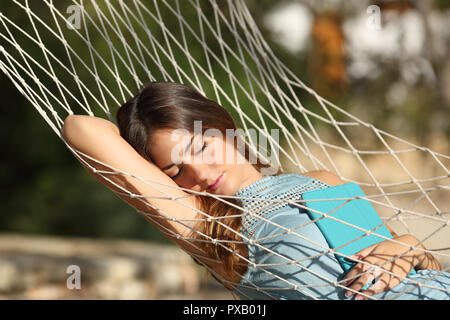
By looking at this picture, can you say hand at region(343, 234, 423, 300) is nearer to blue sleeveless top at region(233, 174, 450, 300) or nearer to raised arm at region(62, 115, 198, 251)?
blue sleeveless top at region(233, 174, 450, 300)

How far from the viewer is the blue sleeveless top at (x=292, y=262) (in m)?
1.08

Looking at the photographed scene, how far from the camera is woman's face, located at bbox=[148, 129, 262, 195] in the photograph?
3.89 feet

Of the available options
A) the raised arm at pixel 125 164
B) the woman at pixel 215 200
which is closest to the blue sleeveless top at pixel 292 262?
the woman at pixel 215 200

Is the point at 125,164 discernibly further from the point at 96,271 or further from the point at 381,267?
the point at 96,271

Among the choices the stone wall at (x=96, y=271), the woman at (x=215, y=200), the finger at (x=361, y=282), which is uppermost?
the stone wall at (x=96, y=271)

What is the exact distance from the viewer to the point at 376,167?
5098mm

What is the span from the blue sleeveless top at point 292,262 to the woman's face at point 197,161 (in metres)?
0.09

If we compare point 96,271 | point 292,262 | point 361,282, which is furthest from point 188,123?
point 96,271

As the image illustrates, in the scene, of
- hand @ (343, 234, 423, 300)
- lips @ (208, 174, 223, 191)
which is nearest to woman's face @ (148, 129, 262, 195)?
lips @ (208, 174, 223, 191)

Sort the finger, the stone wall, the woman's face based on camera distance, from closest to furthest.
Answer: the finger → the woman's face → the stone wall

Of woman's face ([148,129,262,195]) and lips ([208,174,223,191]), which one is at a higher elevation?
woman's face ([148,129,262,195])

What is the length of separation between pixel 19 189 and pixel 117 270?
3.48ft

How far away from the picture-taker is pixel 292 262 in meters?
1.06

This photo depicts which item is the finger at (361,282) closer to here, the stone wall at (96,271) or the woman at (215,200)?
the woman at (215,200)
